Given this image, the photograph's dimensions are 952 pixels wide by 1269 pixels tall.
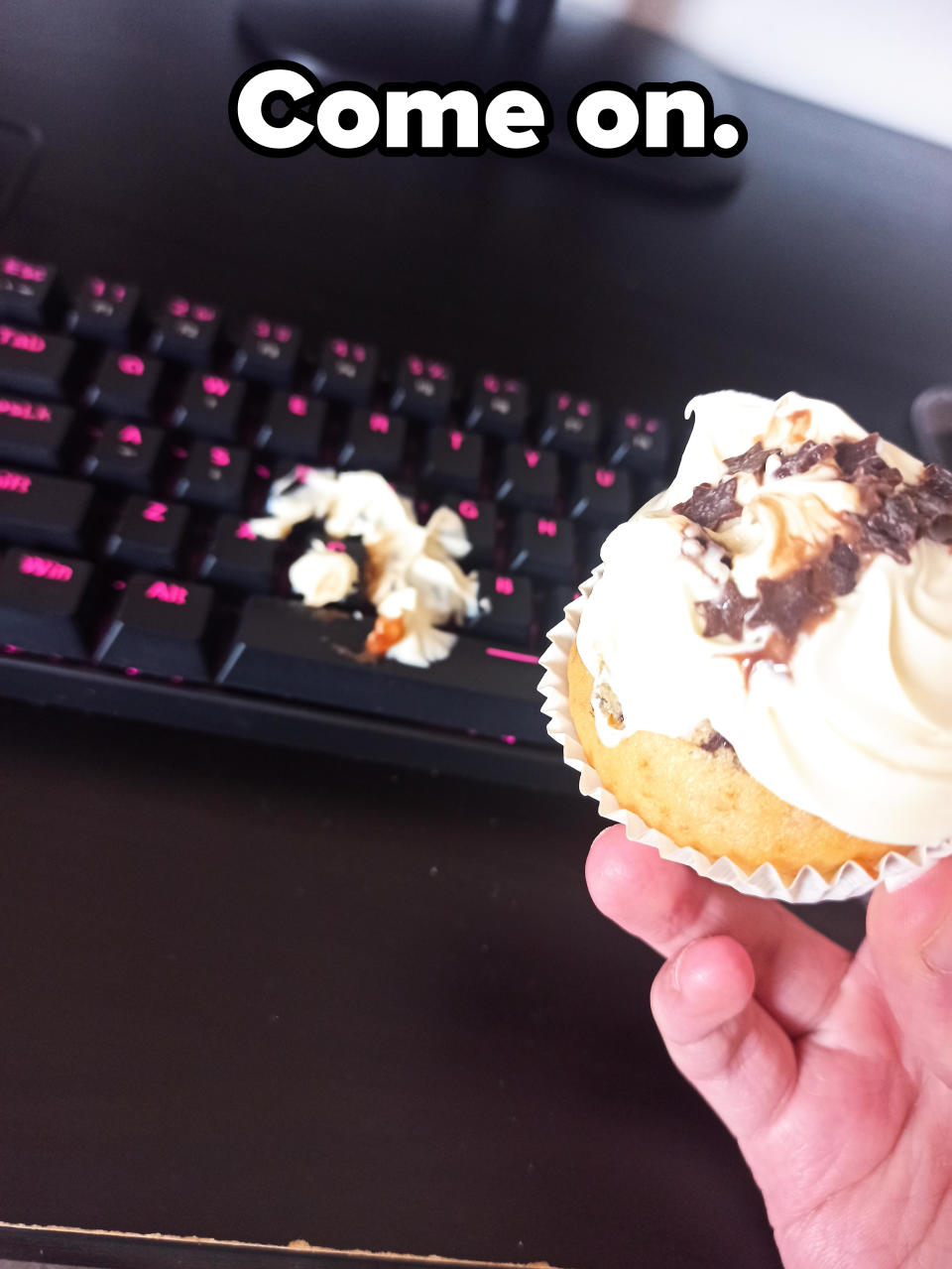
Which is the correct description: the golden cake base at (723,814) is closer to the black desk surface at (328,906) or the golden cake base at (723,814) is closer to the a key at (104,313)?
the black desk surface at (328,906)

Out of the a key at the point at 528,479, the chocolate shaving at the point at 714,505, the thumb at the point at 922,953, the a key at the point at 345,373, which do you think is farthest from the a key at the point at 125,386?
the thumb at the point at 922,953

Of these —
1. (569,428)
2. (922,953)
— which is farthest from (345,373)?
(922,953)

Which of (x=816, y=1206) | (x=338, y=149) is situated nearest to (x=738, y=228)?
(x=338, y=149)

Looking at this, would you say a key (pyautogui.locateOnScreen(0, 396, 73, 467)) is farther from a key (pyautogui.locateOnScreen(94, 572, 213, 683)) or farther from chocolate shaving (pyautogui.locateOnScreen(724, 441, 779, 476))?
chocolate shaving (pyautogui.locateOnScreen(724, 441, 779, 476))

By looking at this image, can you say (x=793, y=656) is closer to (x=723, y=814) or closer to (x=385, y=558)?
(x=723, y=814)

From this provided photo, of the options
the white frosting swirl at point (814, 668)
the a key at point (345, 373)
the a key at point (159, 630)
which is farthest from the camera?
the a key at point (345, 373)

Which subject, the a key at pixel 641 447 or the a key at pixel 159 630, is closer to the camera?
the a key at pixel 159 630
